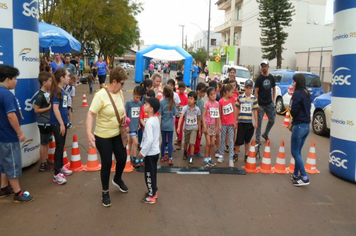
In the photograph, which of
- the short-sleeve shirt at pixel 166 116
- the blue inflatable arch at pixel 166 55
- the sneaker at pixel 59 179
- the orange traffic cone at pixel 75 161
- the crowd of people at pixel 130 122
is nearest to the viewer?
the crowd of people at pixel 130 122

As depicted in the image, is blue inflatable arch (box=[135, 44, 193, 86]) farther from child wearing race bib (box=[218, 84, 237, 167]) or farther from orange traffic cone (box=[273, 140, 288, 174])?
orange traffic cone (box=[273, 140, 288, 174])

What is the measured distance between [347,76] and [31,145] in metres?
5.92

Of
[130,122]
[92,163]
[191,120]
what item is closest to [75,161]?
[92,163]

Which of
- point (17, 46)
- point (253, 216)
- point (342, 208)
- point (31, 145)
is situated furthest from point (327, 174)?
point (17, 46)

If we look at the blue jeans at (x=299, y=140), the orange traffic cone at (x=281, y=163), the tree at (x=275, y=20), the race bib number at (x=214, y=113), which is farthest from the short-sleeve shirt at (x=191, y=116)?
the tree at (x=275, y=20)

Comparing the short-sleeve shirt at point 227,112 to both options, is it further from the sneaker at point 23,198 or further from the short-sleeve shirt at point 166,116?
the sneaker at point 23,198

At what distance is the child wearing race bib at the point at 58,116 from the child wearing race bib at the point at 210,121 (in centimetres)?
272

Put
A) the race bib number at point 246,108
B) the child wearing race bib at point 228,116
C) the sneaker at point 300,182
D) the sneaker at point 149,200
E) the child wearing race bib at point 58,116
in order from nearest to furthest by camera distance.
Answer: the sneaker at point 149,200 < the child wearing race bib at point 58,116 < the sneaker at point 300,182 < the child wearing race bib at point 228,116 < the race bib number at point 246,108

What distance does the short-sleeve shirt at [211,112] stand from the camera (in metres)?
6.09

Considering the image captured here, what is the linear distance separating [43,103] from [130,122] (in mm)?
1589

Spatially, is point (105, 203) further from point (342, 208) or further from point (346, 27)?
point (346, 27)

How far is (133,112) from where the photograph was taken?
5777 millimetres

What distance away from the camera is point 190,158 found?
629 centimetres

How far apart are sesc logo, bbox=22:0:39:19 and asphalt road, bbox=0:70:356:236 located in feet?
9.37
